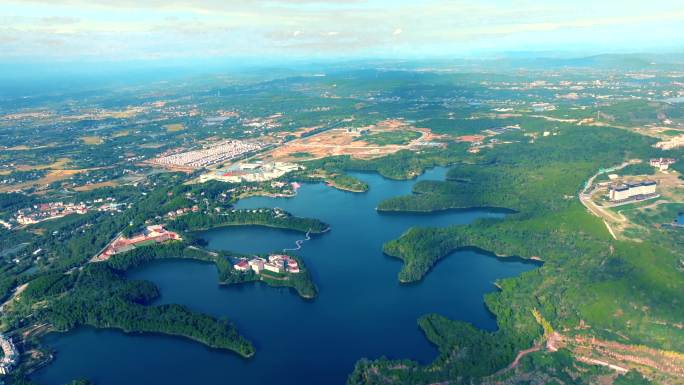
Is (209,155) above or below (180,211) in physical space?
below

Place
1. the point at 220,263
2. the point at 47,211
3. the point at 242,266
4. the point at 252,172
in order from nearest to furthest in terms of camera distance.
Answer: the point at 242,266
the point at 220,263
the point at 47,211
the point at 252,172

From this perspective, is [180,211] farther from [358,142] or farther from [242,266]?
[358,142]

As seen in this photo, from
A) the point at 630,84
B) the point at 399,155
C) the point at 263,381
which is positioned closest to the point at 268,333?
the point at 263,381

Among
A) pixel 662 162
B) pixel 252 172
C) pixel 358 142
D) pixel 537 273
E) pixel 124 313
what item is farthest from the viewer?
pixel 358 142

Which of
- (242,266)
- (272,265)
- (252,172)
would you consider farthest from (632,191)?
(252,172)

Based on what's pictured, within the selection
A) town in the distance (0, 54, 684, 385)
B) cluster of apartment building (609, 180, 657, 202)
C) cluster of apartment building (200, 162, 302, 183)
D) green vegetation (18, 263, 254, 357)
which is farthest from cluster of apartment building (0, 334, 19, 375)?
cluster of apartment building (609, 180, 657, 202)

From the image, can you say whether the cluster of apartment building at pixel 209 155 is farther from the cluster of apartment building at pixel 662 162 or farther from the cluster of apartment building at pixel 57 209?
the cluster of apartment building at pixel 662 162

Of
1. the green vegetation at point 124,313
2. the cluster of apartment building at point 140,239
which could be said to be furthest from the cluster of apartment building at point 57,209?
the green vegetation at point 124,313
